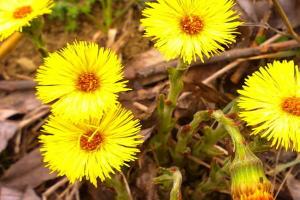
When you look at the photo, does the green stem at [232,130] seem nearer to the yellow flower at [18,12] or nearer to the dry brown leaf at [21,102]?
the yellow flower at [18,12]

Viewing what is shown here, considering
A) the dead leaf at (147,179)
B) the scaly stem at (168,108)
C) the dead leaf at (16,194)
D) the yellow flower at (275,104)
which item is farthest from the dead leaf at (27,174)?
the yellow flower at (275,104)

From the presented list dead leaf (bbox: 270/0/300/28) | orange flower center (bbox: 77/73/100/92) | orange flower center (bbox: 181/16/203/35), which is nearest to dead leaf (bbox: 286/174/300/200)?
dead leaf (bbox: 270/0/300/28)

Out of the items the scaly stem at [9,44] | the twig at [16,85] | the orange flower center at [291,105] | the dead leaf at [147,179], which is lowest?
the dead leaf at [147,179]

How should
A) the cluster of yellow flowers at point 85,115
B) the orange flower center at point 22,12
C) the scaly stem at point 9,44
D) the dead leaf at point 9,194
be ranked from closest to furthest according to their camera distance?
the cluster of yellow flowers at point 85,115 < the orange flower center at point 22,12 < the dead leaf at point 9,194 < the scaly stem at point 9,44

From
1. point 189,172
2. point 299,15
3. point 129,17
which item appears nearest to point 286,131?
point 189,172

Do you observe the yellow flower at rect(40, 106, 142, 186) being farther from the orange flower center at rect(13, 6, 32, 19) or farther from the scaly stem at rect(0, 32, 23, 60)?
the scaly stem at rect(0, 32, 23, 60)

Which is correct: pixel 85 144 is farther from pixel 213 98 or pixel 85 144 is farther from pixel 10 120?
pixel 10 120

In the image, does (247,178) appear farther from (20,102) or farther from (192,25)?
(20,102)
